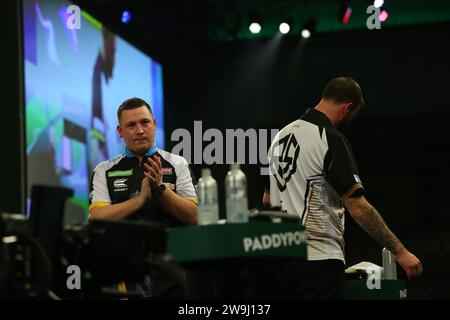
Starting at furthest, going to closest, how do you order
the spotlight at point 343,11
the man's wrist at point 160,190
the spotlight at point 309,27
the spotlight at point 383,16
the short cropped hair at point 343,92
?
the spotlight at point 309,27, the spotlight at point 383,16, the spotlight at point 343,11, the short cropped hair at point 343,92, the man's wrist at point 160,190

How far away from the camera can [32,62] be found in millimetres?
5684

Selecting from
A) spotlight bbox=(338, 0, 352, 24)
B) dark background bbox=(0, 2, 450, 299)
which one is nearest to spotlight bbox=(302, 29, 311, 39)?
dark background bbox=(0, 2, 450, 299)

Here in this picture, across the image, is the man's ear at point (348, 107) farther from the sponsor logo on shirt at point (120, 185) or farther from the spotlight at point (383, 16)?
the spotlight at point (383, 16)

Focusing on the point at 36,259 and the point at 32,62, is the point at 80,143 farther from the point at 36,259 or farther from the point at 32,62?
the point at 36,259

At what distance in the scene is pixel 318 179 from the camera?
145 inches

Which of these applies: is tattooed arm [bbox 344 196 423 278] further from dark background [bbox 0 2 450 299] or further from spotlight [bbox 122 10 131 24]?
dark background [bbox 0 2 450 299]

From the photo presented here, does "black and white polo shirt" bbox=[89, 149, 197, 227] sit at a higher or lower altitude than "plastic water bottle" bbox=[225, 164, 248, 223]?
higher

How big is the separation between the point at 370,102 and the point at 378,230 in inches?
210

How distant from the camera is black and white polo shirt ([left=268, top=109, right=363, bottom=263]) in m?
3.60

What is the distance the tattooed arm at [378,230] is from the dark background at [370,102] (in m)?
4.82

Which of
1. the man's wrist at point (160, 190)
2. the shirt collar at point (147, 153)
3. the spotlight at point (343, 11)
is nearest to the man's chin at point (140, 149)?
the shirt collar at point (147, 153)

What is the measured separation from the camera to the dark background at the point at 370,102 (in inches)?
344

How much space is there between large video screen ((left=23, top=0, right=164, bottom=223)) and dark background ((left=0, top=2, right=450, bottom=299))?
56.0 inches

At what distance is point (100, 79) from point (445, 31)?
4.11 meters
